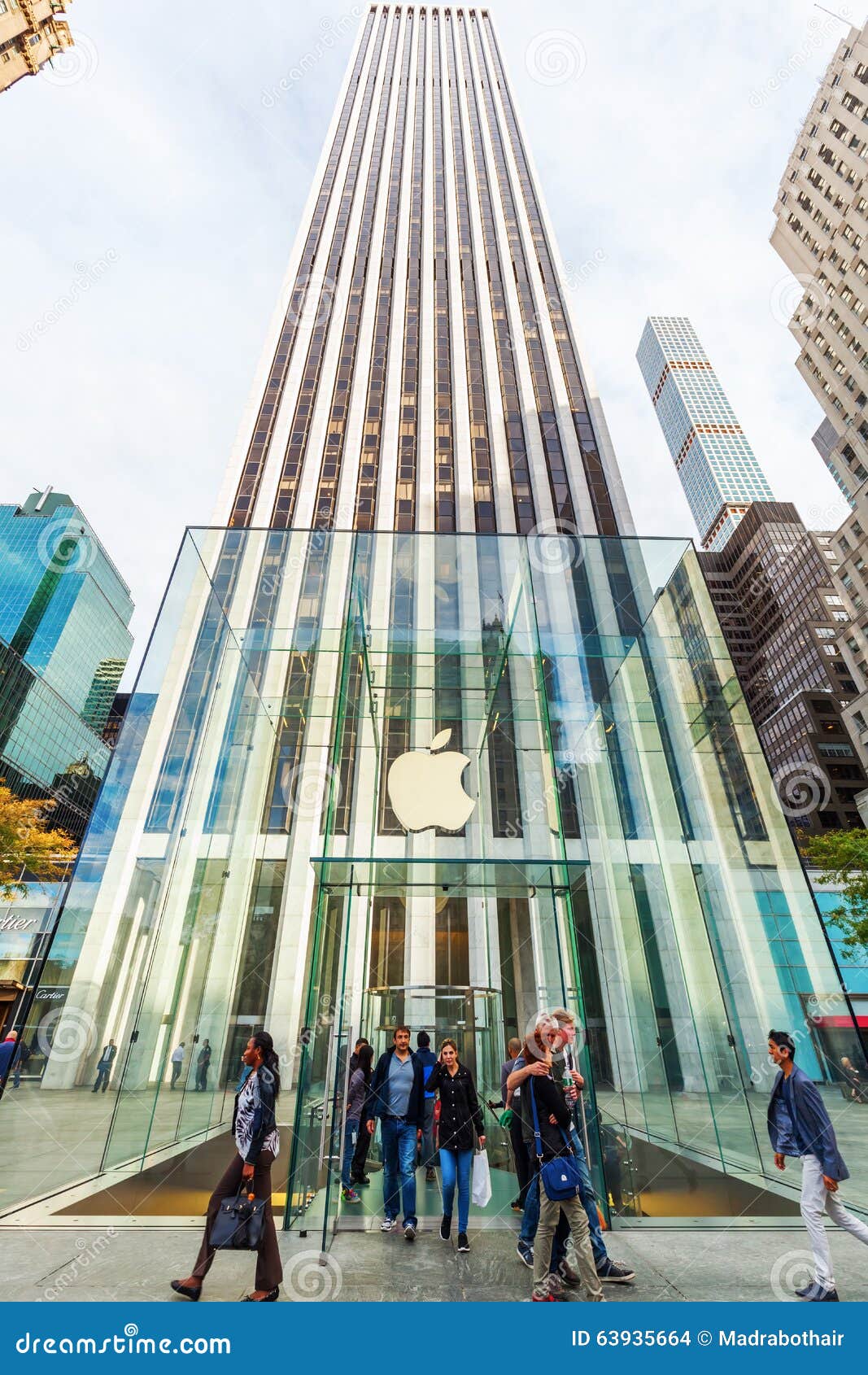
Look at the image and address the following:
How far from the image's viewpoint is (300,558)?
37.0 ft

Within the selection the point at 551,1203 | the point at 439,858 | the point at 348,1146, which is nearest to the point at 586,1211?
the point at 551,1203

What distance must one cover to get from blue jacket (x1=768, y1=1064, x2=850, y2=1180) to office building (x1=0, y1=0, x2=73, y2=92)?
54.7m

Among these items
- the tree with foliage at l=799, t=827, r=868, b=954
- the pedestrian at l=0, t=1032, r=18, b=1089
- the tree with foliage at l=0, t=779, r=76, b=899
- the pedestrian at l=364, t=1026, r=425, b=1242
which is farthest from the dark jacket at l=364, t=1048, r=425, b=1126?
the tree with foliage at l=0, t=779, r=76, b=899

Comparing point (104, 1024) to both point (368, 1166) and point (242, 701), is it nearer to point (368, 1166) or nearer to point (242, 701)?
point (368, 1166)

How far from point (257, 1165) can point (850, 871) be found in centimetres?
2600

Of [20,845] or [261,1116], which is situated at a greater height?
[20,845]

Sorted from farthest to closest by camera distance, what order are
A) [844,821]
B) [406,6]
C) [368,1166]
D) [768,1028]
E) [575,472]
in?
[406,6]
[844,821]
[575,472]
[368,1166]
[768,1028]

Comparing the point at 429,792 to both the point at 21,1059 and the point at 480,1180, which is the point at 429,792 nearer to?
the point at 480,1180

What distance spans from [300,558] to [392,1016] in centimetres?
782

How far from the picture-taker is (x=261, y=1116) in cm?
441

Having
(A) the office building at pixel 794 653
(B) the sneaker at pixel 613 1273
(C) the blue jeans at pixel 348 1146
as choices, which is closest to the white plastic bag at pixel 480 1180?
(B) the sneaker at pixel 613 1273

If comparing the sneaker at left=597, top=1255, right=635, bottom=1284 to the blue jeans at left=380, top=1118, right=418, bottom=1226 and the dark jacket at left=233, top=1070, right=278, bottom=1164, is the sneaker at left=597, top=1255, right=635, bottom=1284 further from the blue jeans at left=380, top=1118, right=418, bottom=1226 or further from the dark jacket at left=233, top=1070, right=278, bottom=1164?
the dark jacket at left=233, top=1070, right=278, bottom=1164

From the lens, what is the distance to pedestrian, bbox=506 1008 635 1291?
4.41 m
